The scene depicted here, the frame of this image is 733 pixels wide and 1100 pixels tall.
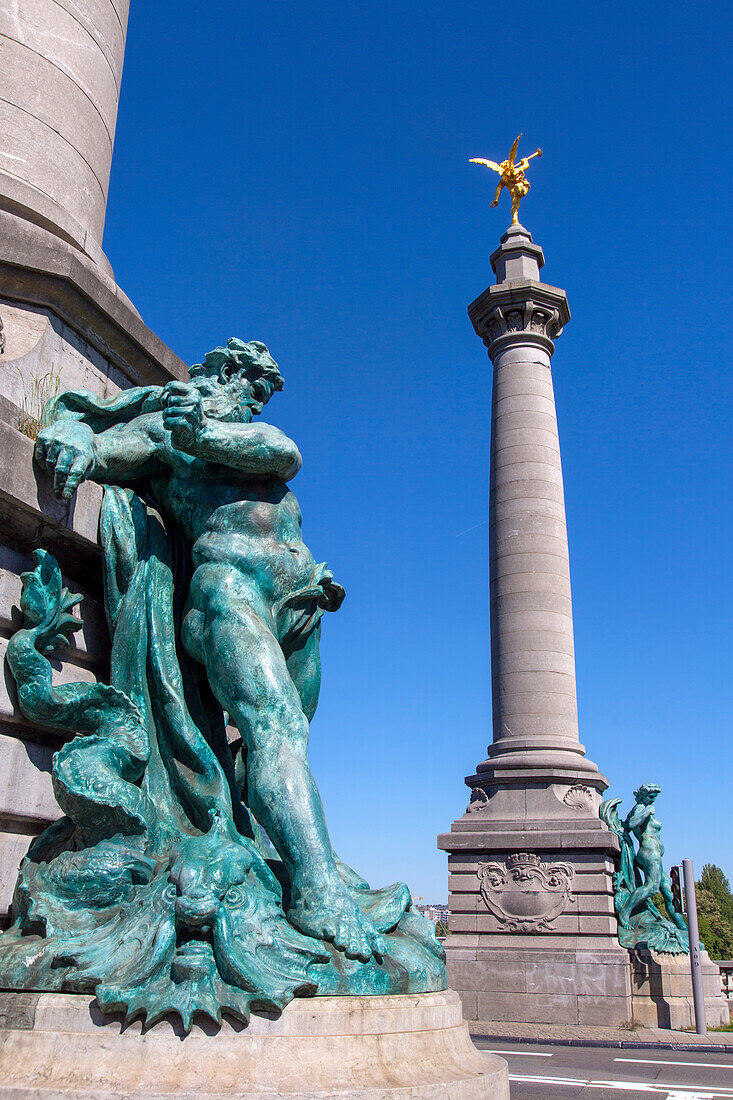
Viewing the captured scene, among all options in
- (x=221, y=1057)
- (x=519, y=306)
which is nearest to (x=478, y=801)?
(x=519, y=306)

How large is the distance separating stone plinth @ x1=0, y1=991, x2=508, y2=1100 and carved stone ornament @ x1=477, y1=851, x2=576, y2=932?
13.0 m

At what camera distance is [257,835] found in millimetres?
4117

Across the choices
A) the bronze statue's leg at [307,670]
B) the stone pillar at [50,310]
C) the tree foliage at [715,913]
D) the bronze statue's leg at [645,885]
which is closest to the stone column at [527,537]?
the bronze statue's leg at [645,885]

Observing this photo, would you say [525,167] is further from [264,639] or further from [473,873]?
[264,639]

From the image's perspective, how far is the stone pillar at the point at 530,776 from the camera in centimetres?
→ 1482

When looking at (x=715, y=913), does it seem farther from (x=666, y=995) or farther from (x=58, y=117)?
(x=58, y=117)

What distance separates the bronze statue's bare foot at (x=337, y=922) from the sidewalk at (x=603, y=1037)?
32.5 ft

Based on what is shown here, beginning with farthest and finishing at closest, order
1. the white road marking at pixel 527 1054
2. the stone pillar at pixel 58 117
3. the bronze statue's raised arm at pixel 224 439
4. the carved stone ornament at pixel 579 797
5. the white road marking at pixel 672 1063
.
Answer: the carved stone ornament at pixel 579 797 < the white road marking at pixel 527 1054 < the white road marking at pixel 672 1063 < the stone pillar at pixel 58 117 < the bronze statue's raised arm at pixel 224 439

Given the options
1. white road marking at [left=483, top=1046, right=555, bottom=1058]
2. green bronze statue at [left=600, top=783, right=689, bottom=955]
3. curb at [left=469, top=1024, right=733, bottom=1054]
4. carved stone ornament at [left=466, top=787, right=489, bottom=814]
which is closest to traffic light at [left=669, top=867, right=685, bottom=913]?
green bronze statue at [left=600, top=783, right=689, bottom=955]

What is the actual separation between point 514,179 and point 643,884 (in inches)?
630

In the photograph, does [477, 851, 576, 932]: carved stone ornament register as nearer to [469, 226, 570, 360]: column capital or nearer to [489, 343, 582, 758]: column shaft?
[489, 343, 582, 758]: column shaft

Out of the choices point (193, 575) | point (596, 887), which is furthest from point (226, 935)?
point (596, 887)

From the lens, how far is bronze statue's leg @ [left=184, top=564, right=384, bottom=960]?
3590 millimetres

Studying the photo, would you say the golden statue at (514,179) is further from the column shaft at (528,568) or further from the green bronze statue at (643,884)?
the green bronze statue at (643,884)
